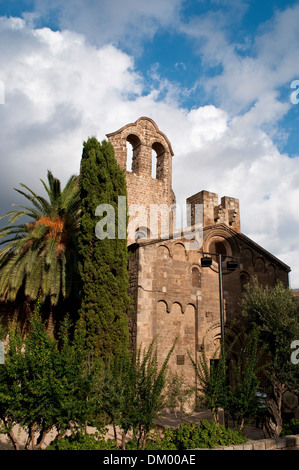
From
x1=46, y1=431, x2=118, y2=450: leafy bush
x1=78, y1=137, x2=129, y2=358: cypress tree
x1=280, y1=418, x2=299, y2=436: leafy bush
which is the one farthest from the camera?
x1=78, y1=137, x2=129, y2=358: cypress tree

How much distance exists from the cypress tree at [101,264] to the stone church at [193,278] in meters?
0.95

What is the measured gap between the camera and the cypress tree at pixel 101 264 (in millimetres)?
11922

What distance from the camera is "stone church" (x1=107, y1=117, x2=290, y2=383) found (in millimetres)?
13414

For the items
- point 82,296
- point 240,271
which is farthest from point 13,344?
point 240,271

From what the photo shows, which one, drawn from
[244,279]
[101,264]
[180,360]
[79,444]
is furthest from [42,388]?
[244,279]

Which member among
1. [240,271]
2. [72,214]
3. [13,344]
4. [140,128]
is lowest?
[13,344]

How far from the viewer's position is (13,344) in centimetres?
693

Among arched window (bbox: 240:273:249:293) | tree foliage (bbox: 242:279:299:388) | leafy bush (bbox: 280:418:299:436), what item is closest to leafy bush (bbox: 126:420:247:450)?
leafy bush (bbox: 280:418:299:436)

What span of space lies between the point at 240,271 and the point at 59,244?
307 inches

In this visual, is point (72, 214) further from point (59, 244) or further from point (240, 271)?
point (240, 271)

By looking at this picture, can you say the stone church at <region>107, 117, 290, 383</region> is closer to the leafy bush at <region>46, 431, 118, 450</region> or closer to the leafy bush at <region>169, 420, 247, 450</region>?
the leafy bush at <region>169, 420, 247, 450</region>

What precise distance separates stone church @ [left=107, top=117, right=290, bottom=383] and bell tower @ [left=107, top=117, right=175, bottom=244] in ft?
6.11

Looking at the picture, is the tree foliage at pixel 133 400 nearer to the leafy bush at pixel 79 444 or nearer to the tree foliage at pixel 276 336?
the leafy bush at pixel 79 444
